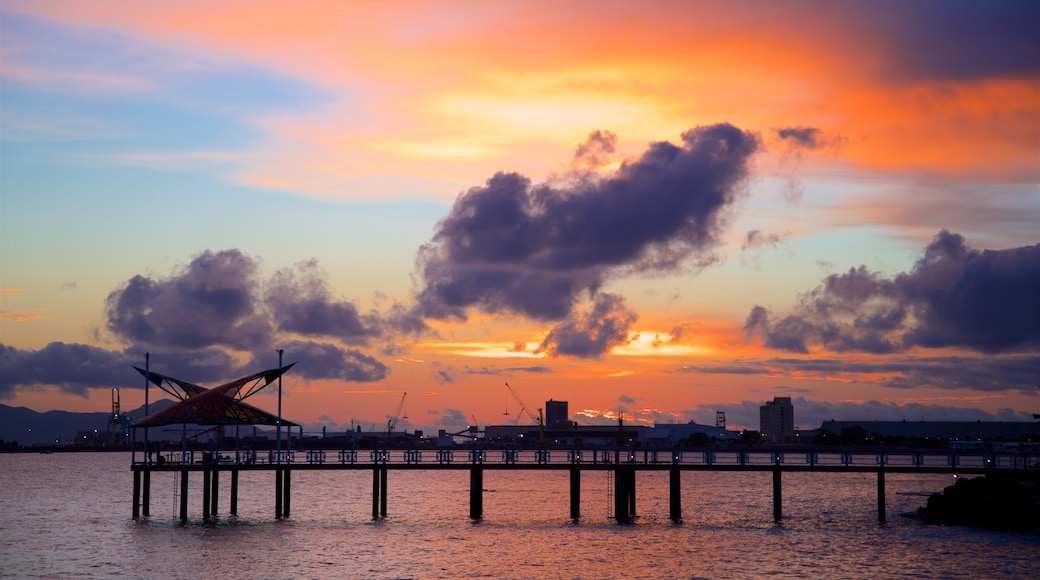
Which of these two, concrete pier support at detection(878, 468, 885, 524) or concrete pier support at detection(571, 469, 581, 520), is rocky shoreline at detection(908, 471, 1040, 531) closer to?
concrete pier support at detection(878, 468, 885, 524)

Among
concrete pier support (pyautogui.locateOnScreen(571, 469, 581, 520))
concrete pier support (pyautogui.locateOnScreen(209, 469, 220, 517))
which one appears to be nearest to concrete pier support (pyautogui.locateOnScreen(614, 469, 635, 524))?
concrete pier support (pyautogui.locateOnScreen(571, 469, 581, 520))

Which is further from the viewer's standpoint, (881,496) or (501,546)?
(881,496)

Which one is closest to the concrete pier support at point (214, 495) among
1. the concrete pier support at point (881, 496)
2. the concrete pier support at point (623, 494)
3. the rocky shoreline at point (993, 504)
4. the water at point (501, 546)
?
the water at point (501, 546)

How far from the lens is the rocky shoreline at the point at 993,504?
88.1 meters

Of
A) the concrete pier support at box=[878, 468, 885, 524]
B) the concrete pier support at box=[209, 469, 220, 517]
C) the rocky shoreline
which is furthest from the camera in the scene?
the concrete pier support at box=[209, 469, 220, 517]

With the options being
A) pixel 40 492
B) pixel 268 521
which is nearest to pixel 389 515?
pixel 268 521

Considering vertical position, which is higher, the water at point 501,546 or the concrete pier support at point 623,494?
the concrete pier support at point 623,494

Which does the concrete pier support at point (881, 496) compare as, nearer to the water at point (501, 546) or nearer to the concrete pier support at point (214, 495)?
the water at point (501, 546)

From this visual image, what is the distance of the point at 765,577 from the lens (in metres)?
66.9

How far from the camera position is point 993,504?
298ft

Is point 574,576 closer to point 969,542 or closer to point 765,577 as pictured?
point 765,577

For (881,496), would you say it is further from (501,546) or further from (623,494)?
(501,546)

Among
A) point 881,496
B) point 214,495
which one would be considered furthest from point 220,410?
point 881,496

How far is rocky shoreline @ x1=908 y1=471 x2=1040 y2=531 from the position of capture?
88.1 meters
